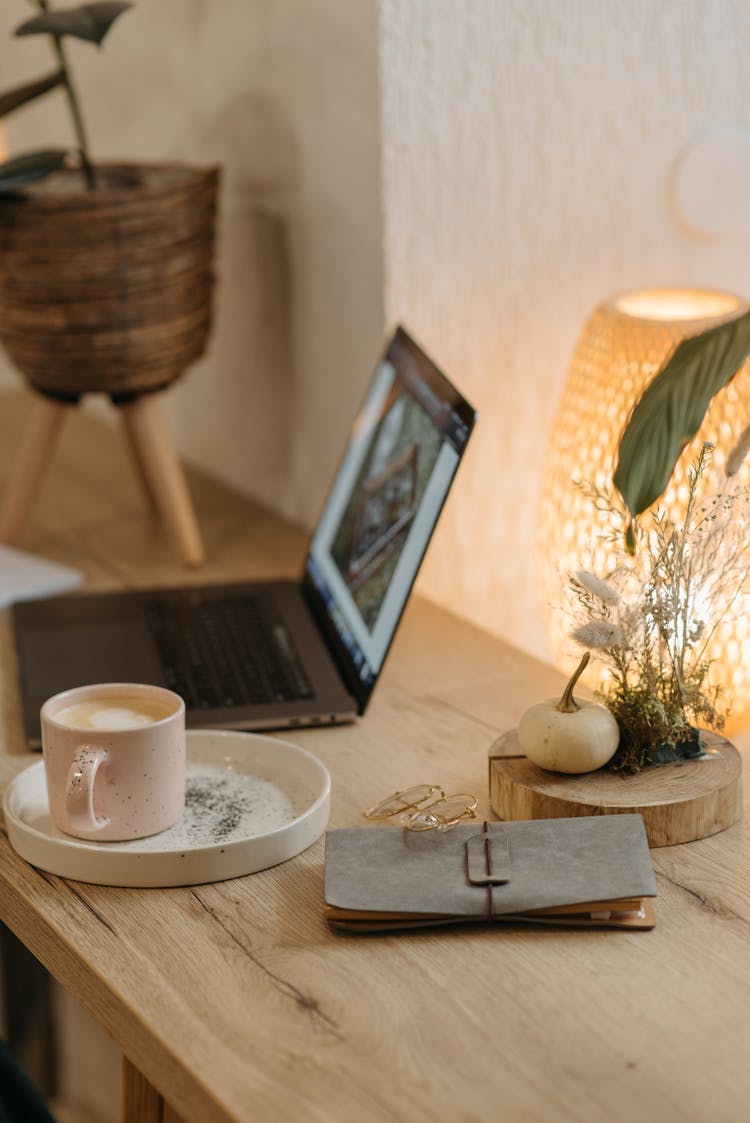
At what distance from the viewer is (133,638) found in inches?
47.5

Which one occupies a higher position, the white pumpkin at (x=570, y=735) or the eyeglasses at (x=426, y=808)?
the white pumpkin at (x=570, y=735)

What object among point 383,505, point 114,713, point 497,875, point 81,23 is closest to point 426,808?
point 497,875

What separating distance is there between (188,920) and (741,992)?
31cm

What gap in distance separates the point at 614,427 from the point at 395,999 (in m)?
0.55

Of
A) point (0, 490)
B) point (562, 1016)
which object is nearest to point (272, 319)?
point (0, 490)

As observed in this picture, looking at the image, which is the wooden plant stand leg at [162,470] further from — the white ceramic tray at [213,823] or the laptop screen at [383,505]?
the white ceramic tray at [213,823]

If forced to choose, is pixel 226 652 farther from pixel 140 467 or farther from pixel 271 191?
pixel 271 191

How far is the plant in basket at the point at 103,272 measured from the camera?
125 cm

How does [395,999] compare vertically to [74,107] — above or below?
below

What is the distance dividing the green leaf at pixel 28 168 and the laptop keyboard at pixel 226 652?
39cm

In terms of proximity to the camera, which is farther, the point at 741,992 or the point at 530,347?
the point at 530,347

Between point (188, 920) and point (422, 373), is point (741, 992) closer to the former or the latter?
point (188, 920)

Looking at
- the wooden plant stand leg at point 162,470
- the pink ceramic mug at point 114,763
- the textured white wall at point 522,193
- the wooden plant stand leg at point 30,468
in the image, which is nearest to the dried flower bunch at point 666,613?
the pink ceramic mug at point 114,763

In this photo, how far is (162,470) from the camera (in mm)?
1447
